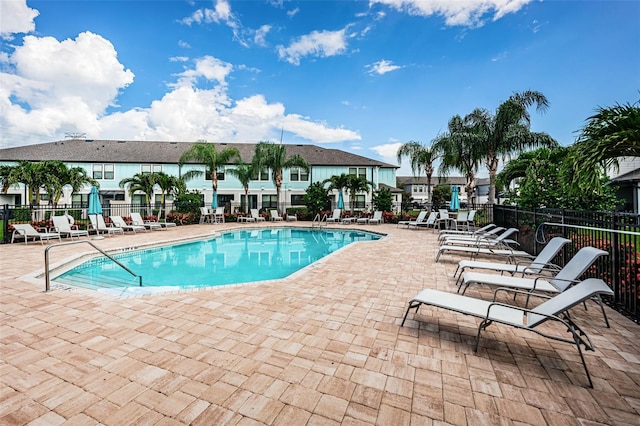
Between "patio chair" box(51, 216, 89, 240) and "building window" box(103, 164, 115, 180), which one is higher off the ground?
"building window" box(103, 164, 115, 180)

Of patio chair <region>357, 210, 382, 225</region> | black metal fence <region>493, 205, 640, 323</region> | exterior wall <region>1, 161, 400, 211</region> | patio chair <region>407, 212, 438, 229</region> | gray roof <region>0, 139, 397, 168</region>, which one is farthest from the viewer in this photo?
gray roof <region>0, 139, 397, 168</region>

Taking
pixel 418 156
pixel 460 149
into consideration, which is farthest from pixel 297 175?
pixel 460 149

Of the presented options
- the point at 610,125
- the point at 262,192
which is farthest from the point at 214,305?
the point at 262,192

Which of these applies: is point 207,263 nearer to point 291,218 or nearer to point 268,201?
point 291,218

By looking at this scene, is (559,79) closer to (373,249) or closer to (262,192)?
(373,249)

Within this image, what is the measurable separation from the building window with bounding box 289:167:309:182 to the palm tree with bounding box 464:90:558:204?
686 inches

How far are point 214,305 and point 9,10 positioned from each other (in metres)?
10.3

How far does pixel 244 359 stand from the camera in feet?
9.50

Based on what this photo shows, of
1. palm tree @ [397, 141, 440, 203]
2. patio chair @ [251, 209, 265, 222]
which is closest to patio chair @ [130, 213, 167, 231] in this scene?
patio chair @ [251, 209, 265, 222]

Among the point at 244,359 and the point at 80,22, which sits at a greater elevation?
the point at 80,22

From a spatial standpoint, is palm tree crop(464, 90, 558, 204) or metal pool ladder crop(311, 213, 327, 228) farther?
metal pool ladder crop(311, 213, 327, 228)

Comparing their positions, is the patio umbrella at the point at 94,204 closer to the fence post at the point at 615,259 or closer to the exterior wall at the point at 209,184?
the fence post at the point at 615,259

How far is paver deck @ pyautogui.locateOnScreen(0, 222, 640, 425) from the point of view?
7.11 ft

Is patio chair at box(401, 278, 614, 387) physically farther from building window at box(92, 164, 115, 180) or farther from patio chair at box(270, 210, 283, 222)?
building window at box(92, 164, 115, 180)
